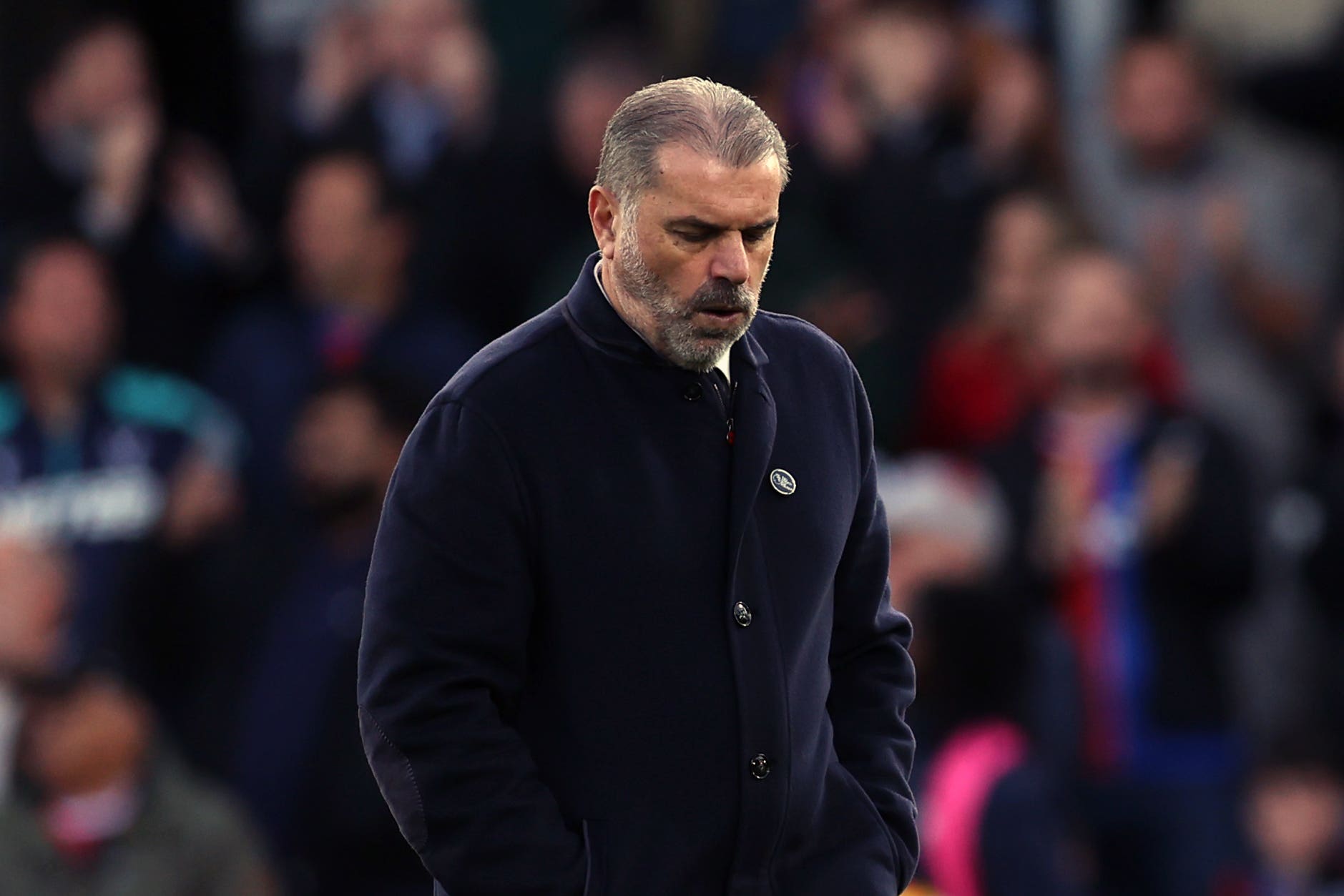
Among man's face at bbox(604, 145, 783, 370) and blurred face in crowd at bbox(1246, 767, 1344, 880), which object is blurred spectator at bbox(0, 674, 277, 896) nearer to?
blurred face in crowd at bbox(1246, 767, 1344, 880)

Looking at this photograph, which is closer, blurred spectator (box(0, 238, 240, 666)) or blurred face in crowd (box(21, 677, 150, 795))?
blurred face in crowd (box(21, 677, 150, 795))

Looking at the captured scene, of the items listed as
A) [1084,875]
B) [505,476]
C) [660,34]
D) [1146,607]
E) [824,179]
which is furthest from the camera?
[660,34]

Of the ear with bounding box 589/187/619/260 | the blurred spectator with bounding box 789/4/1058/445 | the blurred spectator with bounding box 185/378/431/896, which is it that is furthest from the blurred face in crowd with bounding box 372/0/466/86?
the ear with bounding box 589/187/619/260

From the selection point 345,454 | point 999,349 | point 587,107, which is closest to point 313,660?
point 345,454

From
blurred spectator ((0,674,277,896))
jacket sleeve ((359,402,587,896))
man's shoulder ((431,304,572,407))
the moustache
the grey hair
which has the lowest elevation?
blurred spectator ((0,674,277,896))

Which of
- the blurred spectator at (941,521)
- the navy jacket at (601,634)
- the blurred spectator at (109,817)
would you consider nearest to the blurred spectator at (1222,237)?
the blurred spectator at (941,521)

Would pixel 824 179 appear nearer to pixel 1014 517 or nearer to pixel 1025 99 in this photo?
pixel 1025 99

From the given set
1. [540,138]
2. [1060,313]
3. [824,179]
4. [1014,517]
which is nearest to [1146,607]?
[1014,517]

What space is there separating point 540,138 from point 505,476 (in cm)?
525

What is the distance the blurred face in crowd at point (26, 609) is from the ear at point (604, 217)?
13.9ft

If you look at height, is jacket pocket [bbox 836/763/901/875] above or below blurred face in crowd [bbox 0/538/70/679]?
above

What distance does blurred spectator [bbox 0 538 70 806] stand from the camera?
6793 millimetres

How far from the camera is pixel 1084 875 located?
638 cm

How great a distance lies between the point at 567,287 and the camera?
7285 millimetres
